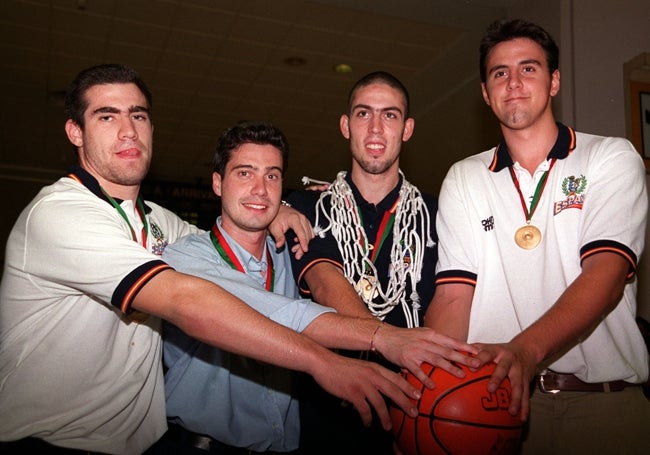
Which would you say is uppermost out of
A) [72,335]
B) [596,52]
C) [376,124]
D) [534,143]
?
[596,52]

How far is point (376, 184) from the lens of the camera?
323 cm

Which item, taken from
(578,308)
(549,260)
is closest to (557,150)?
(549,260)

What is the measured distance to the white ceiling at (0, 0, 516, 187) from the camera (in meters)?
6.76

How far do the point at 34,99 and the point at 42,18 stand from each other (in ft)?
8.74

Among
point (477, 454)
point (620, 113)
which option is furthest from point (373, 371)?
point (620, 113)

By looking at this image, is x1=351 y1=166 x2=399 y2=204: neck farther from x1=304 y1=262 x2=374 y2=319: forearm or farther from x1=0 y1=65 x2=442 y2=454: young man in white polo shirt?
x1=0 y1=65 x2=442 y2=454: young man in white polo shirt

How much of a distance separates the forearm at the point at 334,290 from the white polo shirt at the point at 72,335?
0.76m

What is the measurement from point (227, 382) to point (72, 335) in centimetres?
65

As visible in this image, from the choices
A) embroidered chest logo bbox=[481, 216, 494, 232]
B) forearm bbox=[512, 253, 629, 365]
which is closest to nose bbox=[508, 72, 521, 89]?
embroidered chest logo bbox=[481, 216, 494, 232]

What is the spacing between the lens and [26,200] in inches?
496

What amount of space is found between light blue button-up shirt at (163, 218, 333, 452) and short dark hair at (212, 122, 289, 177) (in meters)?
0.44

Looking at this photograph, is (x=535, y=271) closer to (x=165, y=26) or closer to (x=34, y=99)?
(x=165, y=26)

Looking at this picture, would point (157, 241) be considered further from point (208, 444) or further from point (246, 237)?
point (208, 444)

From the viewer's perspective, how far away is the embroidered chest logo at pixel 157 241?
2.88 meters
